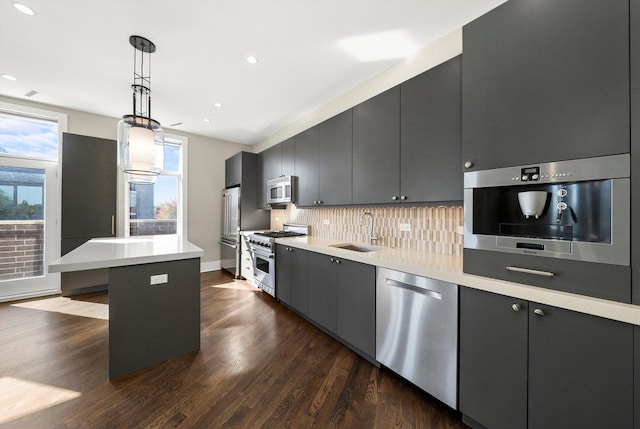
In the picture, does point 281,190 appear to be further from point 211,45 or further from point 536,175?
point 536,175

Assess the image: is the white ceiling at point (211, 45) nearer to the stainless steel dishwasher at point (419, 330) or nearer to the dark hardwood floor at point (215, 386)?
the stainless steel dishwasher at point (419, 330)

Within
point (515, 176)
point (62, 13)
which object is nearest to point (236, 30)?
point (62, 13)

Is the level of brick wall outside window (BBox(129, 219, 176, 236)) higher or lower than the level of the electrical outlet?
higher

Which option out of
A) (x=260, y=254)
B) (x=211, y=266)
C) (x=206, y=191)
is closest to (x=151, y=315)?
(x=260, y=254)

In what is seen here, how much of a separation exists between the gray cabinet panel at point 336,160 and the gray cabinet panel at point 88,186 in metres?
3.46

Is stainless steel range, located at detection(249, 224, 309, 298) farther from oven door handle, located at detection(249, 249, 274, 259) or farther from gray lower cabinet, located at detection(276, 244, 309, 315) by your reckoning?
gray lower cabinet, located at detection(276, 244, 309, 315)

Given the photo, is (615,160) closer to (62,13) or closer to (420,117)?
(420,117)

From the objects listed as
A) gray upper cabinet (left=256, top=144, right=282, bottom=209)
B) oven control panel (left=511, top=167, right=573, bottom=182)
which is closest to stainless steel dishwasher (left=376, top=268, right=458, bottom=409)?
oven control panel (left=511, top=167, right=573, bottom=182)

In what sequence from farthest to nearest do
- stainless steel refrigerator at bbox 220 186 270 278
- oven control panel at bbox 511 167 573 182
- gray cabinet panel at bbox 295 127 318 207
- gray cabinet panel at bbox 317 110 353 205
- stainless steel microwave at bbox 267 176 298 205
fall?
stainless steel refrigerator at bbox 220 186 270 278
stainless steel microwave at bbox 267 176 298 205
gray cabinet panel at bbox 295 127 318 207
gray cabinet panel at bbox 317 110 353 205
oven control panel at bbox 511 167 573 182

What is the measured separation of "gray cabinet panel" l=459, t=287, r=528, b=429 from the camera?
122cm

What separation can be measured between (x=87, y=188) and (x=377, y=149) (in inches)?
172

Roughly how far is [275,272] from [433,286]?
2233 mm

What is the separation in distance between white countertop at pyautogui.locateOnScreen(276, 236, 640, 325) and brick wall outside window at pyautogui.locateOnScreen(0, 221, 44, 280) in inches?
174

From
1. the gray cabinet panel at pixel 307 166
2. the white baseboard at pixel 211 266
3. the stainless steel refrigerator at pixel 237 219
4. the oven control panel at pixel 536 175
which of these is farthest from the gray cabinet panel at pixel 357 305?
the white baseboard at pixel 211 266
